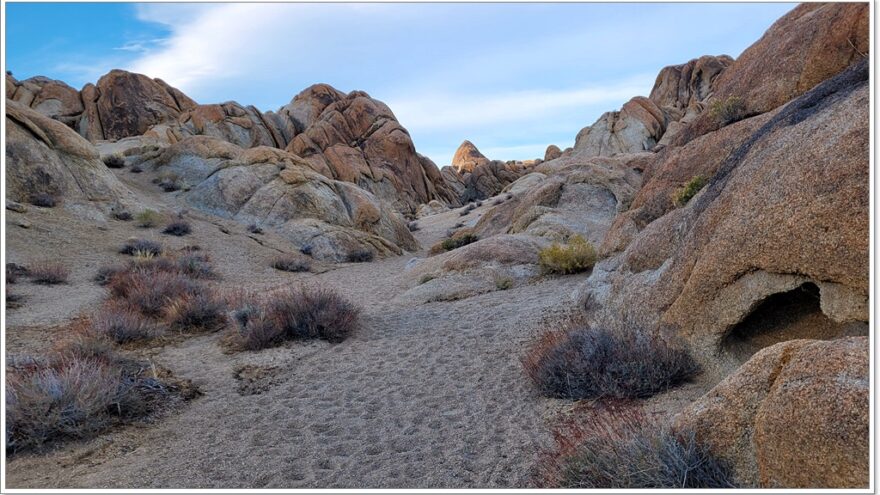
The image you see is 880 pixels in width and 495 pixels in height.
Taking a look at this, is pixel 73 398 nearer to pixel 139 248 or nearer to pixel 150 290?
pixel 150 290

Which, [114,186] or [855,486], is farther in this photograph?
[114,186]

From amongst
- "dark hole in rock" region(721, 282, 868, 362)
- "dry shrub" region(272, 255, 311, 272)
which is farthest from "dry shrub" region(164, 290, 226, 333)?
"dry shrub" region(272, 255, 311, 272)

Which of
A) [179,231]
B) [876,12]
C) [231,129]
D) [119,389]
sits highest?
[231,129]

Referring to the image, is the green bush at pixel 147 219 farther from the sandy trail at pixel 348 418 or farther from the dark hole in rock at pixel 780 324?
the dark hole in rock at pixel 780 324

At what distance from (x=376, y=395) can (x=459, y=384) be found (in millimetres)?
1165

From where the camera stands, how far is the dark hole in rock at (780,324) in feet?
17.6

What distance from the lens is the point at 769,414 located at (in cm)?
332

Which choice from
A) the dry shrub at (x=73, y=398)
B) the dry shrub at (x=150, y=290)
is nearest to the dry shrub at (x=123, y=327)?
the dry shrub at (x=150, y=290)

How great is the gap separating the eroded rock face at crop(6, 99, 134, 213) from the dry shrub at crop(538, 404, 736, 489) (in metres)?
24.1

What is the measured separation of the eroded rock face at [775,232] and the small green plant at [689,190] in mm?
1324

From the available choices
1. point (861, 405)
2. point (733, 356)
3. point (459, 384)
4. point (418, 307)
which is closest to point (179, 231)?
point (418, 307)

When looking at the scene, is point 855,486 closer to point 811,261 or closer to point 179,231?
point 811,261

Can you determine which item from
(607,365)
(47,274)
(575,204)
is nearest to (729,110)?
(607,365)

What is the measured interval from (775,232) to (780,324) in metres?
1.06
